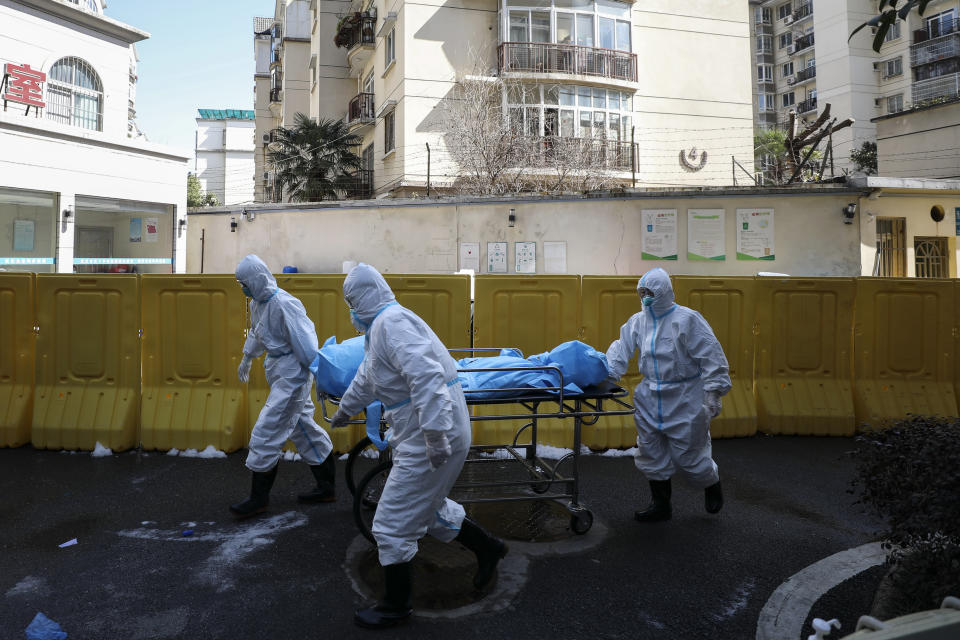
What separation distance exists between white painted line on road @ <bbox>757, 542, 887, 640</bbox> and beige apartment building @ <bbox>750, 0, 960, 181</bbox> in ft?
112

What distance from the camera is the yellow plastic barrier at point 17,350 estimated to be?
6.45 metres

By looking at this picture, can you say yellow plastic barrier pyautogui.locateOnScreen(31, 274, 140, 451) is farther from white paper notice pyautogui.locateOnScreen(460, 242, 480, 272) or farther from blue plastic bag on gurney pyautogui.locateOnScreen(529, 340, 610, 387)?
white paper notice pyautogui.locateOnScreen(460, 242, 480, 272)

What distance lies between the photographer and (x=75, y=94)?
19641 millimetres

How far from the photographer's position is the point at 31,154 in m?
16.0

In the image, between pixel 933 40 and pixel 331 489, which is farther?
pixel 933 40

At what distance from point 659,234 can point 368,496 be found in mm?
11951

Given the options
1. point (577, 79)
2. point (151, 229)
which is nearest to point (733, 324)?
point (577, 79)

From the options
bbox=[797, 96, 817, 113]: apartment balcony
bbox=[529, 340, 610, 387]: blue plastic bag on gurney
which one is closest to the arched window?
bbox=[529, 340, 610, 387]: blue plastic bag on gurney

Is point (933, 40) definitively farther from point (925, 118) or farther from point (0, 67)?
point (0, 67)

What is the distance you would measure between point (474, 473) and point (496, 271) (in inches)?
397

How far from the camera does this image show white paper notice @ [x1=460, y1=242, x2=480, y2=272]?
15.4 metres

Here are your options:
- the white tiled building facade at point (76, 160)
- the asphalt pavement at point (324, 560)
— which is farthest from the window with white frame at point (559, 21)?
the asphalt pavement at point (324, 560)

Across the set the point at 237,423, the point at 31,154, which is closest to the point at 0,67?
the point at 31,154

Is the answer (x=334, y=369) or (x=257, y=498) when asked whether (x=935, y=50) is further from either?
(x=257, y=498)
